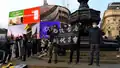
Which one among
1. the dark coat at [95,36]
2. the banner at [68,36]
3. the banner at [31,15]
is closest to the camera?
the dark coat at [95,36]

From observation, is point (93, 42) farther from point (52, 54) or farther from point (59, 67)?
point (52, 54)

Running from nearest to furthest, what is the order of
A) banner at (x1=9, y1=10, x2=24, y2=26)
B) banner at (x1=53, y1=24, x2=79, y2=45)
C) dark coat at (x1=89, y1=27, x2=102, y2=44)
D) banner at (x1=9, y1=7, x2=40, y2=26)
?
dark coat at (x1=89, y1=27, x2=102, y2=44) → banner at (x1=53, y1=24, x2=79, y2=45) → banner at (x1=9, y1=7, x2=40, y2=26) → banner at (x1=9, y1=10, x2=24, y2=26)

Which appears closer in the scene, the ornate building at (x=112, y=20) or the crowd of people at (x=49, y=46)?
the crowd of people at (x=49, y=46)

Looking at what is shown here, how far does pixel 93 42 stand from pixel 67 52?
4.36 m

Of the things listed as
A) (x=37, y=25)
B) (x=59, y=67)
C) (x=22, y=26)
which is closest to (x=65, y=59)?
(x=59, y=67)

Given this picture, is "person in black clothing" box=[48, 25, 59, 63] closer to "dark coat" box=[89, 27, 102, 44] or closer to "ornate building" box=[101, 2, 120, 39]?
"dark coat" box=[89, 27, 102, 44]

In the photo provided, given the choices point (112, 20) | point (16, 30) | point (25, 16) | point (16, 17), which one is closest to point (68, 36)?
point (25, 16)

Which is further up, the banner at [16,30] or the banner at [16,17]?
the banner at [16,17]

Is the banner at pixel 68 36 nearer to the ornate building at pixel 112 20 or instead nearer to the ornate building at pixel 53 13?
the ornate building at pixel 53 13

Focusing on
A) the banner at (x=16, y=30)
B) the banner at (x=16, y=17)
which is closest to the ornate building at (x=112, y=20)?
the banner at (x=16, y=17)

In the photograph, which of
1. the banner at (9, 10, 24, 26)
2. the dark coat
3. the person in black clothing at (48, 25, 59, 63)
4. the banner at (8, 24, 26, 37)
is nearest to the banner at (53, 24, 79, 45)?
the person in black clothing at (48, 25, 59, 63)

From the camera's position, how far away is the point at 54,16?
68.6 m

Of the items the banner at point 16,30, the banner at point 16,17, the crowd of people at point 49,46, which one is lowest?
the crowd of people at point 49,46

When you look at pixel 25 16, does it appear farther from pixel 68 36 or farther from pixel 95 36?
pixel 95 36
